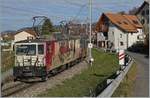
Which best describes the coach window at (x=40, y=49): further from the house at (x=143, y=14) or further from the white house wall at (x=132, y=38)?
the house at (x=143, y=14)

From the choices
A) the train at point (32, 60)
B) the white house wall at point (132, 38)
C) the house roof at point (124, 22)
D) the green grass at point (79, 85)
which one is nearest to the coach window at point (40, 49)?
the train at point (32, 60)

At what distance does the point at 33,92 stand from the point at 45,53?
23.9 ft

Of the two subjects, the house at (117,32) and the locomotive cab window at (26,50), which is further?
the house at (117,32)

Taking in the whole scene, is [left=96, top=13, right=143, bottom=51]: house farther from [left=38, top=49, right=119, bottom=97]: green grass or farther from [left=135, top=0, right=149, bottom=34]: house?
Answer: [left=38, top=49, right=119, bottom=97]: green grass

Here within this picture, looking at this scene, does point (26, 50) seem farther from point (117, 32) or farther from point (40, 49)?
point (117, 32)

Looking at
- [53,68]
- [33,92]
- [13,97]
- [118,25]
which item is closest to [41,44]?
[53,68]

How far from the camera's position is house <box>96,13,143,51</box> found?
111438mm

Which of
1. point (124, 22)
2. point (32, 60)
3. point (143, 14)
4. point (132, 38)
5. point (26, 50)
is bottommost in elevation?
point (32, 60)

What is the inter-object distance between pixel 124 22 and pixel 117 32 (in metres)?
6.56

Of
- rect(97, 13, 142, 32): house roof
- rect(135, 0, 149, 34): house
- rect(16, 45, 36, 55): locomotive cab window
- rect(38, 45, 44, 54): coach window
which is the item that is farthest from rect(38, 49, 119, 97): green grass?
rect(135, 0, 149, 34): house

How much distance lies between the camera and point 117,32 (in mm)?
112375

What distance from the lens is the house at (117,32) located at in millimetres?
111438

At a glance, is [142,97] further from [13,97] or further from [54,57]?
[54,57]

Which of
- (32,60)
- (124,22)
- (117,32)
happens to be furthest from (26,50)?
(124,22)
